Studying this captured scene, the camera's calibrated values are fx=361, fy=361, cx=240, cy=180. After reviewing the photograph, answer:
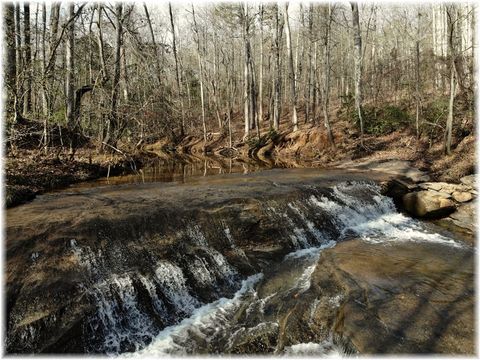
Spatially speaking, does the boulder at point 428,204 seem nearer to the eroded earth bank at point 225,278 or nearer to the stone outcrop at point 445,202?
the stone outcrop at point 445,202

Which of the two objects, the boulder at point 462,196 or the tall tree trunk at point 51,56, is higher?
the tall tree trunk at point 51,56

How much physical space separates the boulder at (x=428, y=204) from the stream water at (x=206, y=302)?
150 centimetres

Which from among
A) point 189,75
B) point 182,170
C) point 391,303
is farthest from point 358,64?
point 189,75

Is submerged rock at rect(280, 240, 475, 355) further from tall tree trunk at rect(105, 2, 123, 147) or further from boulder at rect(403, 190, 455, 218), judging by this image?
tall tree trunk at rect(105, 2, 123, 147)

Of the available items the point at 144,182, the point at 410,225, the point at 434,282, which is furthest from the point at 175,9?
the point at 434,282

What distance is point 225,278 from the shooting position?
6.77 m

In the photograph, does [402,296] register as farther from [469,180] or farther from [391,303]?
[469,180]

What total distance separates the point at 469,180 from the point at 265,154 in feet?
37.2

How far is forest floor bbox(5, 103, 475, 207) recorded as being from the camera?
10906 millimetres

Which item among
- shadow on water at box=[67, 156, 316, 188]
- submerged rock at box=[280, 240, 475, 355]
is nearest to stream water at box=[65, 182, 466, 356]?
submerged rock at box=[280, 240, 475, 355]

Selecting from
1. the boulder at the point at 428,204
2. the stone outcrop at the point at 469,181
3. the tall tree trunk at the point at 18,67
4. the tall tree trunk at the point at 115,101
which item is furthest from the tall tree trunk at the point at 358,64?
the tall tree trunk at the point at 18,67

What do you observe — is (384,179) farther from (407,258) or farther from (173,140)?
(173,140)

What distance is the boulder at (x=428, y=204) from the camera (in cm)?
1004

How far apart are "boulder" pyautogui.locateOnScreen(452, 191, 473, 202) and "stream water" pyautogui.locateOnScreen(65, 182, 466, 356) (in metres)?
2.03
